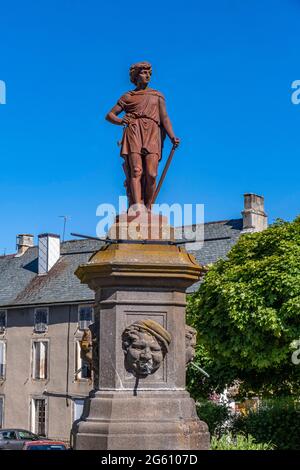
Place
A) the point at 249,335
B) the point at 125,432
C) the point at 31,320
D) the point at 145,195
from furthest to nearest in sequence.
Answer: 1. the point at 31,320
2. the point at 249,335
3. the point at 145,195
4. the point at 125,432

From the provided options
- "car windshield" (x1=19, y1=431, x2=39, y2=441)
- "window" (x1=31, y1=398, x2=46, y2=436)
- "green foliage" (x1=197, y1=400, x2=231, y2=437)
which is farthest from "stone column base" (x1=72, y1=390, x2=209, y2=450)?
"window" (x1=31, y1=398, x2=46, y2=436)

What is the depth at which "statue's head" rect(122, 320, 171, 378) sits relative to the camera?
9.70 metres

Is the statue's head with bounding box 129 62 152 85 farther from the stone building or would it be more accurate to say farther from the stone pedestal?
the stone building

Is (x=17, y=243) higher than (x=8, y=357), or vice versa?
(x=17, y=243)

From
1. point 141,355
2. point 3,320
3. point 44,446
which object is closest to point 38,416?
point 3,320

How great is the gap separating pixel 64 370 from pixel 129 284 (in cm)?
3133

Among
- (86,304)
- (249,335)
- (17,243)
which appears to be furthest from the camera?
(17,243)

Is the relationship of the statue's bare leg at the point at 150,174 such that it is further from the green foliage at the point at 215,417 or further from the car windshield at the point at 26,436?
the car windshield at the point at 26,436

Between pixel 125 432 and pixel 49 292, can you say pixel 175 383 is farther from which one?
pixel 49 292

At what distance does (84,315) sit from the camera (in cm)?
4009

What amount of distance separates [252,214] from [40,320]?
12567 millimetres

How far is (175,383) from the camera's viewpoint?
9.87 metres

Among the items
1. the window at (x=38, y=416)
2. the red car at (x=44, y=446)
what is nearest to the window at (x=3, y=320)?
the window at (x=38, y=416)

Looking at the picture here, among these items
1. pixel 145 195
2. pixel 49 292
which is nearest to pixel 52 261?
pixel 49 292
